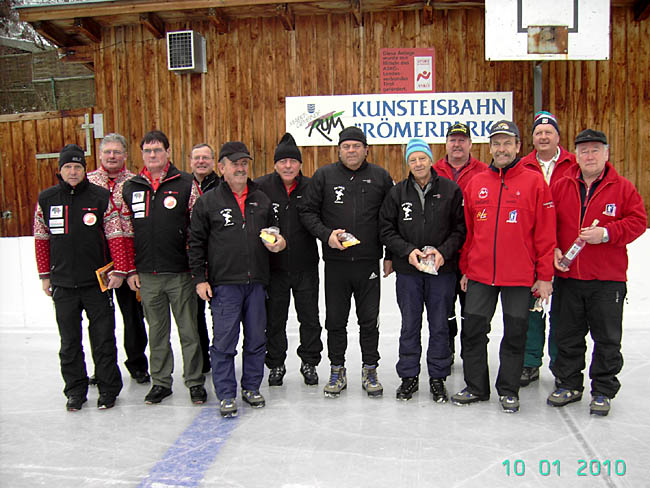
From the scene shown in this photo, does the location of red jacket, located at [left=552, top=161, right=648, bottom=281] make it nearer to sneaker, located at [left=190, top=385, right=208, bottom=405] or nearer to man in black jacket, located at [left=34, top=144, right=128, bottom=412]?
sneaker, located at [left=190, top=385, right=208, bottom=405]

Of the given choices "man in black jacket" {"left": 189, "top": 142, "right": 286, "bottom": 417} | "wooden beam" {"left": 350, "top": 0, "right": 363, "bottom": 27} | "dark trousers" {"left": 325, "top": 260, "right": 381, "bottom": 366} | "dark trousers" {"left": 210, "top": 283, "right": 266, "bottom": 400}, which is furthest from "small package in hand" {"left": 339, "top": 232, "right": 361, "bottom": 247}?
"wooden beam" {"left": 350, "top": 0, "right": 363, "bottom": 27}

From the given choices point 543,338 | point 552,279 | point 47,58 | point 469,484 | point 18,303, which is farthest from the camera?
point 47,58

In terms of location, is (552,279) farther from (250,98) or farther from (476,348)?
(250,98)

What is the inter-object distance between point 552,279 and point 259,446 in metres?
2.15

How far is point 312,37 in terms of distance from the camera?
22.6 feet

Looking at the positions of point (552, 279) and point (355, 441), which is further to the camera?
point (552, 279)

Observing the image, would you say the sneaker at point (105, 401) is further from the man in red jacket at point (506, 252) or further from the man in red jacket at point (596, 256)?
the man in red jacket at point (596, 256)

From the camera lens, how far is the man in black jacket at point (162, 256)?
13.0 ft

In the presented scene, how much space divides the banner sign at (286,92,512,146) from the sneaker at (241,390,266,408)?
3.72m

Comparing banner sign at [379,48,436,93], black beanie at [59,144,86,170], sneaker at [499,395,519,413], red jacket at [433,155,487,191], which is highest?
banner sign at [379,48,436,93]

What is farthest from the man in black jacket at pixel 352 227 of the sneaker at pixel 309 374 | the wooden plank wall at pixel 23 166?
the wooden plank wall at pixel 23 166

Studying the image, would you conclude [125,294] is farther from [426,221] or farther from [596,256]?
[596,256]

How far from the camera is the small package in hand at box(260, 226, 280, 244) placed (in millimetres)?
3787

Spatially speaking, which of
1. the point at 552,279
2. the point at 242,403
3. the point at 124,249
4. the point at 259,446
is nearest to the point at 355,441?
the point at 259,446
